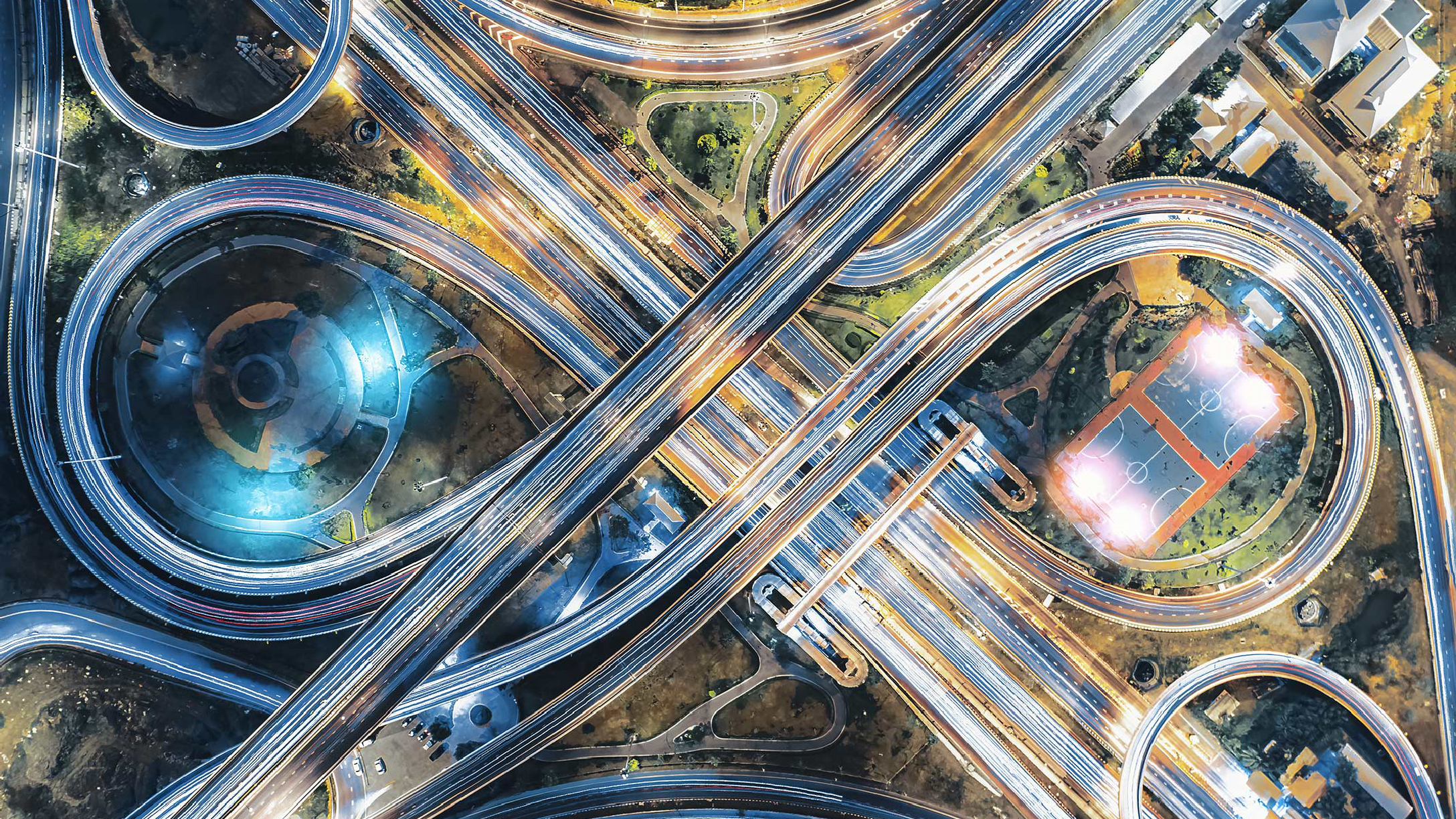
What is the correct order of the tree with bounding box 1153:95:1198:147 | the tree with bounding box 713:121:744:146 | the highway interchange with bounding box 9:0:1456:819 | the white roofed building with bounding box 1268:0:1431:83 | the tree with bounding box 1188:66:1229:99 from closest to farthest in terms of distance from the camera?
the highway interchange with bounding box 9:0:1456:819 → the white roofed building with bounding box 1268:0:1431:83 → the tree with bounding box 1188:66:1229:99 → the tree with bounding box 1153:95:1198:147 → the tree with bounding box 713:121:744:146

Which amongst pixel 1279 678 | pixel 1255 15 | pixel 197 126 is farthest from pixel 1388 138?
pixel 197 126

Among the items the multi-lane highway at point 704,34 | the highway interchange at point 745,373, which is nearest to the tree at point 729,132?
the multi-lane highway at point 704,34

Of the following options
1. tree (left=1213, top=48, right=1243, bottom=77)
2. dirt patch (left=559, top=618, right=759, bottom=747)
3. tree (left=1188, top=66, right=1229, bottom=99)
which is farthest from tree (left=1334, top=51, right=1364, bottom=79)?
dirt patch (left=559, top=618, right=759, bottom=747)

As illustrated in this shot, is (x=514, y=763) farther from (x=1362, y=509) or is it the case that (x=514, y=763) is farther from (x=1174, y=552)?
(x=1362, y=509)

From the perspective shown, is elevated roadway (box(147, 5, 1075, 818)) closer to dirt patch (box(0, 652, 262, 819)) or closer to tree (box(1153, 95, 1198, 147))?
dirt patch (box(0, 652, 262, 819))

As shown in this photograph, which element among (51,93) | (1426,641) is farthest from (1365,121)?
(51,93)

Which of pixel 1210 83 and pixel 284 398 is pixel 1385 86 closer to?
pixel 1210 83
